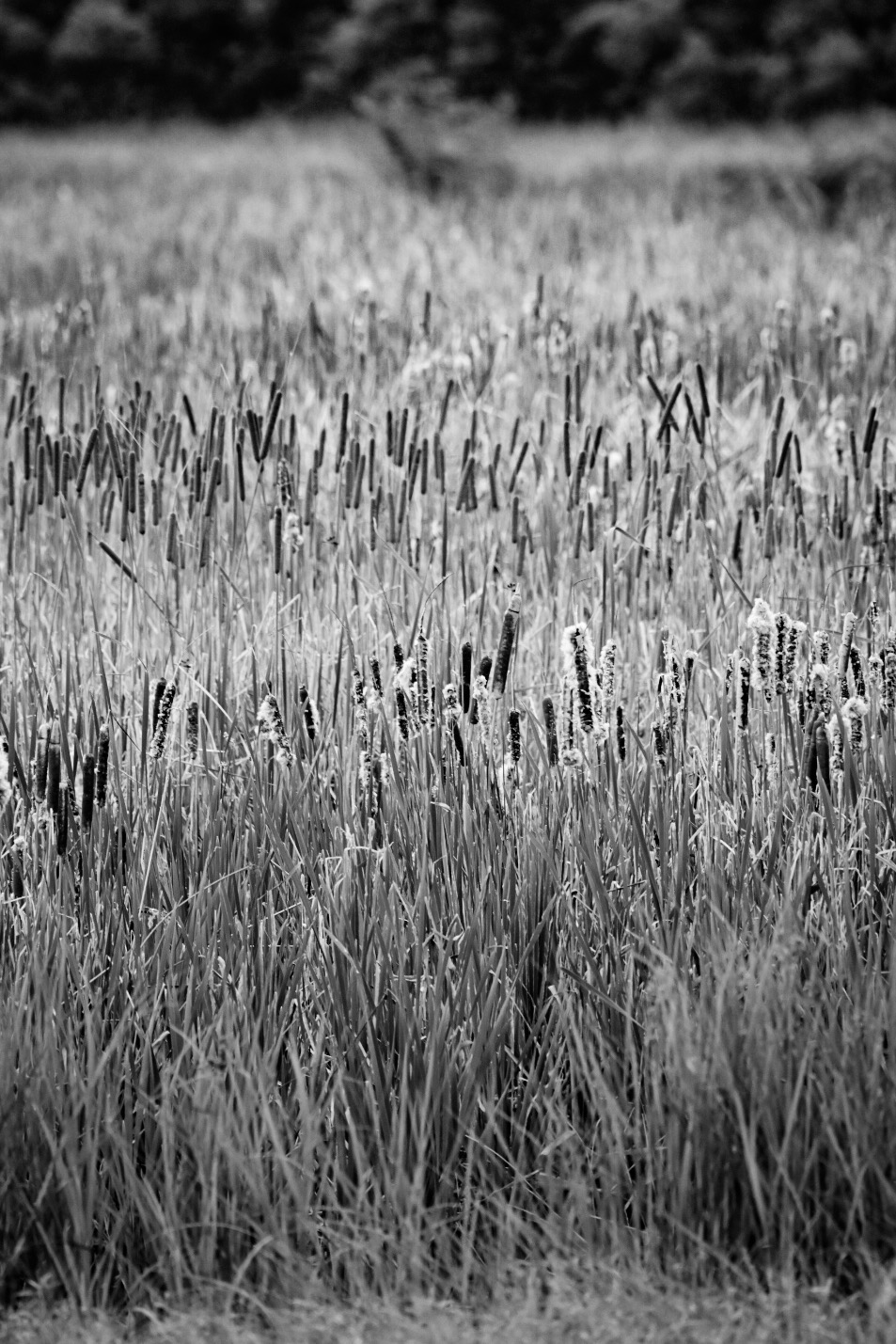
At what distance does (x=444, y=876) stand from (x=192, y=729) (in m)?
0.52

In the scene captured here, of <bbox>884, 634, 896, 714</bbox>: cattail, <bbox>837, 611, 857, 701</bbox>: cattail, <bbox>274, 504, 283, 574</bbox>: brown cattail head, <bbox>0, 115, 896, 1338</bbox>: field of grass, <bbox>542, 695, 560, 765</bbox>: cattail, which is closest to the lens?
<bbox>0, 115, 896, 1338</bbox>: field of grass

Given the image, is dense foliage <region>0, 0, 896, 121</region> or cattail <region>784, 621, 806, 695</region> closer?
cattail <region>784, 621, 806, 695</region>

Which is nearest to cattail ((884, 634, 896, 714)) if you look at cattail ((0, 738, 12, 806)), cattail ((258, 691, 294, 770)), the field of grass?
the field of grass

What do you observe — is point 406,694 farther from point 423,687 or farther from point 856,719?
point 856,719

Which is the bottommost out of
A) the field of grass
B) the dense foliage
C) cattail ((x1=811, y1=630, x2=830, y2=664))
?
the field of grass

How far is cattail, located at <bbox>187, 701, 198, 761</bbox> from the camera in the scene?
2.26 meters

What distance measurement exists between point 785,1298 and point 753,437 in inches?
139

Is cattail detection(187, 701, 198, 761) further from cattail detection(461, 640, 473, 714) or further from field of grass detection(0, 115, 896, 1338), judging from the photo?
cattail detection(461, 640, 473, 714)

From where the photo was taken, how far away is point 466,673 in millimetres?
2299

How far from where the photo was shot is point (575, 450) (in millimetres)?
4492

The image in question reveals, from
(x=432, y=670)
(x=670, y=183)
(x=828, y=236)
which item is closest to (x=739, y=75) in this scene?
(x=670, y=183)

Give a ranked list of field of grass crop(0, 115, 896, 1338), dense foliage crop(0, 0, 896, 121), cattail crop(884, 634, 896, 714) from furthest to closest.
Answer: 1. dense foliage crop(0, 0, 896, 121)
2. cattail crop(884, 634, 896, 714)
3. field of grass crop(0, 115, 896, 1338)

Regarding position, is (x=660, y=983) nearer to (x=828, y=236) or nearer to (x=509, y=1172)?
(x=509, y=1172)

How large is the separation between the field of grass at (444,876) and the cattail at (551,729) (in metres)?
0.01
